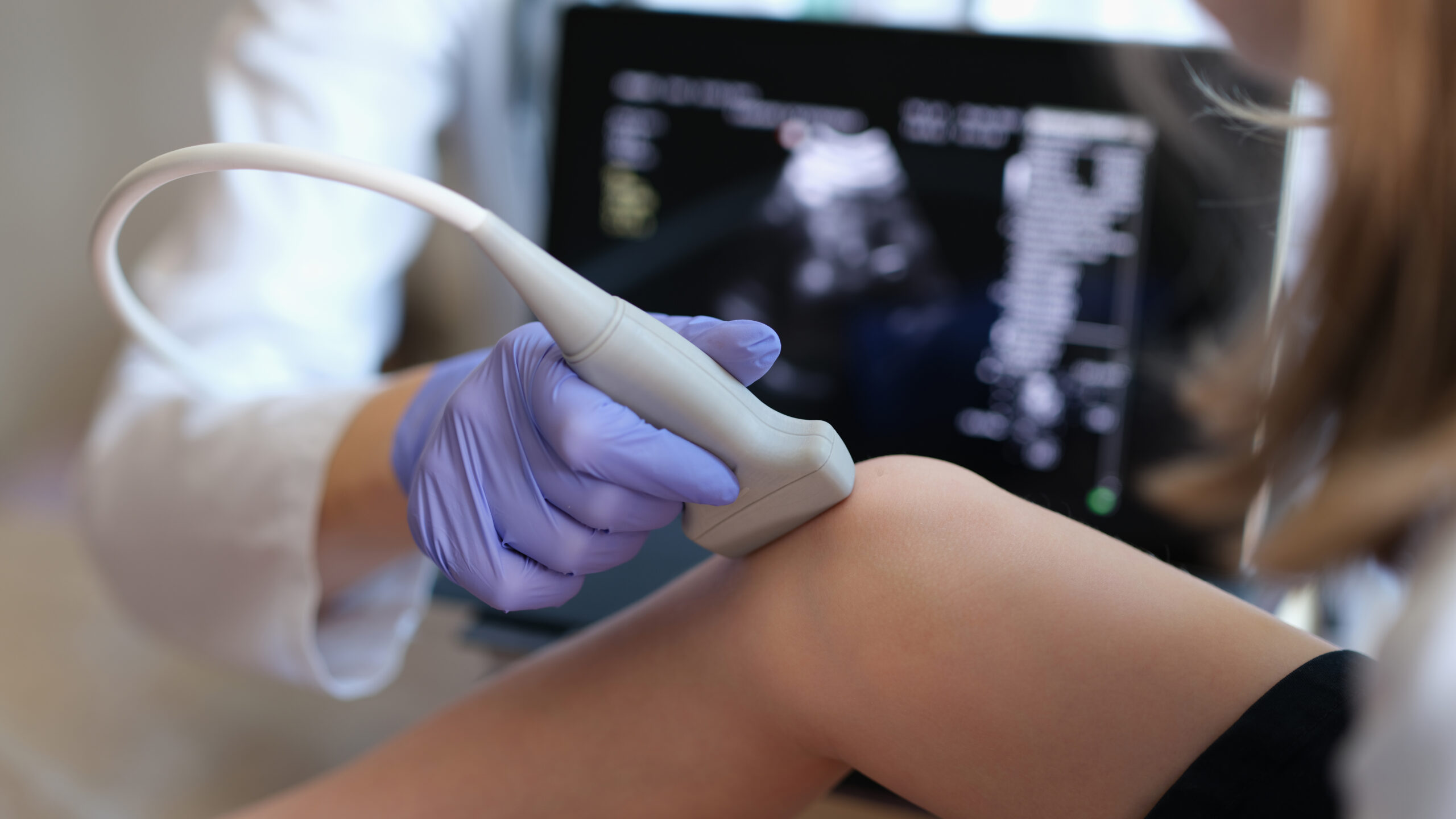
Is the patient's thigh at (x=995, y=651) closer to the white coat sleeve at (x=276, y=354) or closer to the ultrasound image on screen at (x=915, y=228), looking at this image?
the white coat sleeve at (x=276, y=354)

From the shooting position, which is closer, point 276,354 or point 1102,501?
point 276,354

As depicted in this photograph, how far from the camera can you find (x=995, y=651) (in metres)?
0.47

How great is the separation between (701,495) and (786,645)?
0.33 ft

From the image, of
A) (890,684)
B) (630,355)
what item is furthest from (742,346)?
(890,684)

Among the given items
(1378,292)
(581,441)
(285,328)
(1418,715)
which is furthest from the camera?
(285,328)

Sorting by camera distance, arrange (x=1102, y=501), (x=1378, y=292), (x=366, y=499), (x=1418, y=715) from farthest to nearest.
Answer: (x=1102, y=501)
(x=366, y=499)
(x=1378, y=292)
(x=1418, y=715)

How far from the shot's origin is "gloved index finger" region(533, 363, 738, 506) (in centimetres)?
44

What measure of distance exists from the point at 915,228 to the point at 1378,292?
2.74ft

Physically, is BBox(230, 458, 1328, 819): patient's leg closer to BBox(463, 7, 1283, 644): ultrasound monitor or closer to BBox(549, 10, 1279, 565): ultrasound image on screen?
BBox(463, 7, 1283, 644): ultrasound monitor

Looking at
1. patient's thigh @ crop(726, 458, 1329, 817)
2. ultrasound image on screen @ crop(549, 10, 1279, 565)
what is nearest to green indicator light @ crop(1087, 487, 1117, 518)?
ultrasound image on screen @ crop(549, 10, 1279, 565)

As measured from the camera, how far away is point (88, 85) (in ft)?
6.41

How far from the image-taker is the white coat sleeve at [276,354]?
84 centimetres

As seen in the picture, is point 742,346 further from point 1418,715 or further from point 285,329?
point 285,329

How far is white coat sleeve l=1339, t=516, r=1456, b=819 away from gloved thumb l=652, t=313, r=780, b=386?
0.27 m
